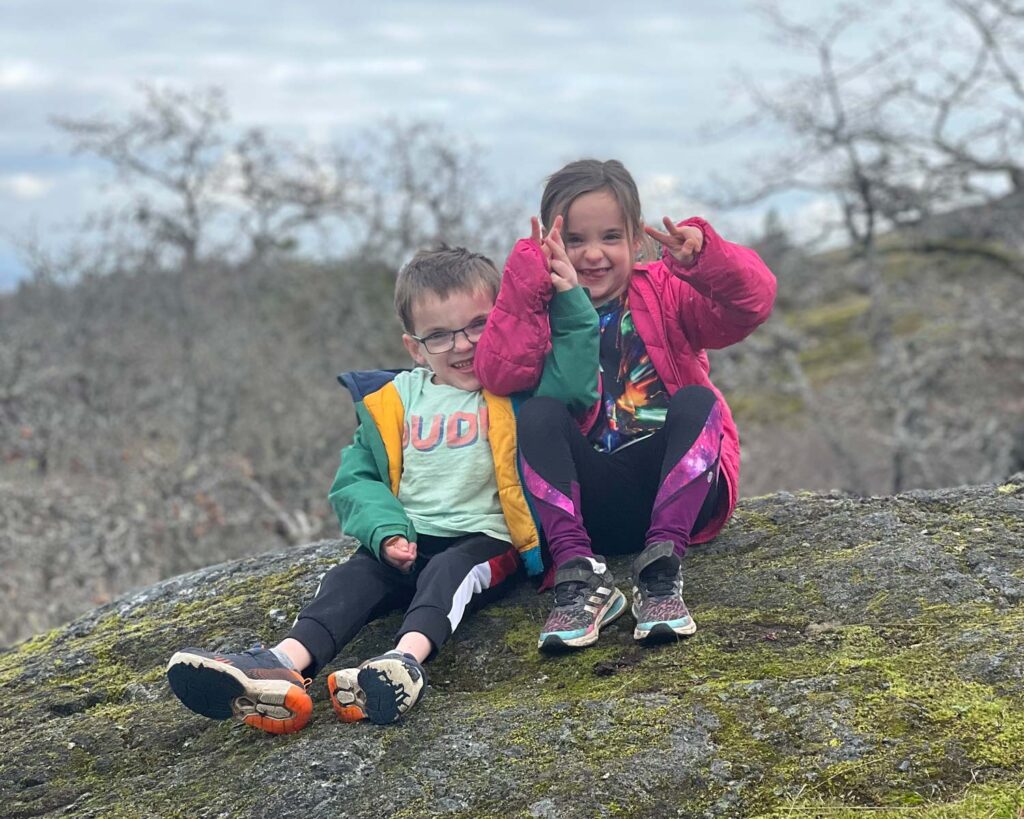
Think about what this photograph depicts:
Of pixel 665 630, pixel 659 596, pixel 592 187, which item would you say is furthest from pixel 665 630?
pixel 592 187

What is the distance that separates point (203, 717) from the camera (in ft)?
10.0

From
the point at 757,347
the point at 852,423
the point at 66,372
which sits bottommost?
the point at 852,423

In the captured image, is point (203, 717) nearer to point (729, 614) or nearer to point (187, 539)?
point (729, 614)

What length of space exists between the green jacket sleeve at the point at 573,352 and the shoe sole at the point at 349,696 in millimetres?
1093

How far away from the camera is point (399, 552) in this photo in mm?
3195

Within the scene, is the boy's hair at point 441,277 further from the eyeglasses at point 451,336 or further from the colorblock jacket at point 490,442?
the colorblock jacket at point 490,442

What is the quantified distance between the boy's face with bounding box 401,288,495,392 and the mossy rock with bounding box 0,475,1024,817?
2.39 ft

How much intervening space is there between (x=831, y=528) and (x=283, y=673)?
73.4 inches

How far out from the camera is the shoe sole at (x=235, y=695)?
8.87ft

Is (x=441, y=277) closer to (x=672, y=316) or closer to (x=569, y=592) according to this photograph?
(x=672, y=316)

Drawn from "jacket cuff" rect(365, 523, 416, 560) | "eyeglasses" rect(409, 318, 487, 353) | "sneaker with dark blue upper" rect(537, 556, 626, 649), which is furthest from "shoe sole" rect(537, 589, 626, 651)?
"eyeglasses" rect(409, 318, 487, 353)

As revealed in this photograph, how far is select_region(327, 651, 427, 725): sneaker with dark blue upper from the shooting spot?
270 centimetres

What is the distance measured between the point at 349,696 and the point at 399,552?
0.54m

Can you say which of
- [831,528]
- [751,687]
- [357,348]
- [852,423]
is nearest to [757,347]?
[852,423]
